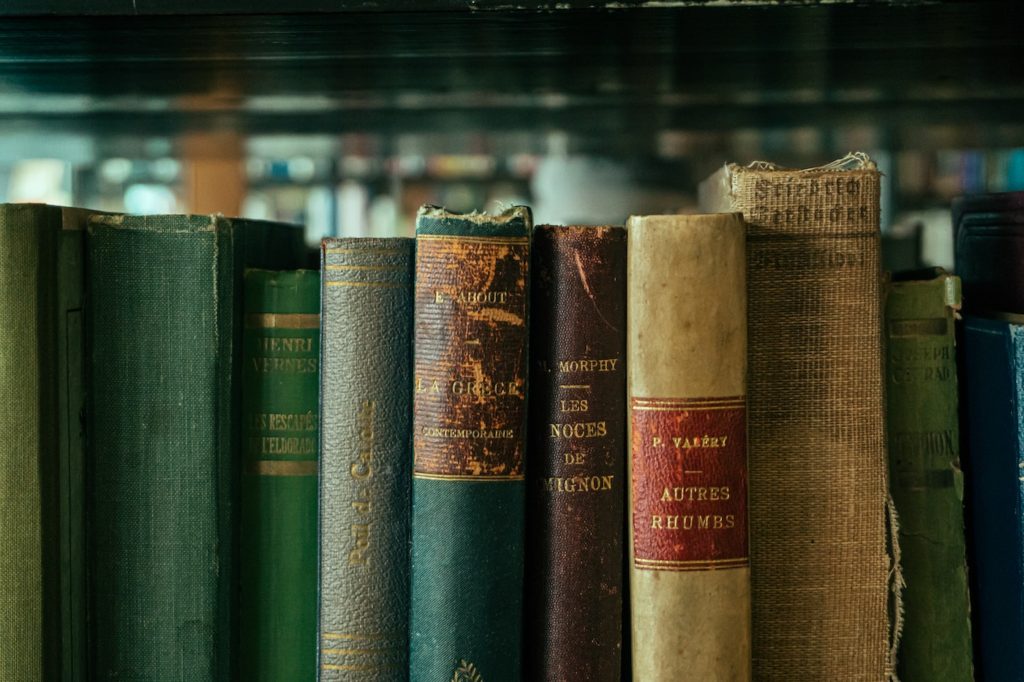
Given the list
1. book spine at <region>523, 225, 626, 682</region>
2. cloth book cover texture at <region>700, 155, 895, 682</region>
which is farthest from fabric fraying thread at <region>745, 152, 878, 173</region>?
book spine at <region>523, 225, 626, 682</region>

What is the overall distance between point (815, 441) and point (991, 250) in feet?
0.72

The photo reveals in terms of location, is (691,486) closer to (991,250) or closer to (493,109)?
(991,250)

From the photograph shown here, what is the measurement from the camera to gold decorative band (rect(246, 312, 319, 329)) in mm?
606

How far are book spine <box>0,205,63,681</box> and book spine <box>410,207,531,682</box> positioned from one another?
0.23 metres

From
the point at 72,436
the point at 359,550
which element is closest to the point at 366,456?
the point at 359,550

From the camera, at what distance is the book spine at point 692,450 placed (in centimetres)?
53

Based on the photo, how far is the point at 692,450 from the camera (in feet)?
1.75

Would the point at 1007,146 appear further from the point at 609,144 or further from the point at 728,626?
the point at 728,626

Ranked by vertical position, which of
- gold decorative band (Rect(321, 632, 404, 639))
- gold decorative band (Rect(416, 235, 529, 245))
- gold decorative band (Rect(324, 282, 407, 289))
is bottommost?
gold decorative band (Rect(321, 632, 404, 639))

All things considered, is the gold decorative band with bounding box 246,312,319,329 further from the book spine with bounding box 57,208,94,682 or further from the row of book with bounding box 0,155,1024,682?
the book spine with bounding box 57,208,94,682

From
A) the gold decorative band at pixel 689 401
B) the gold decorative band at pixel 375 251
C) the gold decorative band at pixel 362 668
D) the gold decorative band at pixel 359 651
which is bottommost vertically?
the gold decorative band at pixel 362 668

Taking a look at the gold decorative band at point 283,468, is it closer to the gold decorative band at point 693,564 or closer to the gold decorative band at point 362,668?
the gold decorative band at point 362,668

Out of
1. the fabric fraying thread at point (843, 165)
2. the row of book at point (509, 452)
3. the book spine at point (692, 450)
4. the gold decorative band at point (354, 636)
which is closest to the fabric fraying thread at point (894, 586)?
the row of book at point (509, 452)

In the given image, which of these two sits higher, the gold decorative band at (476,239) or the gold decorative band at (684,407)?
the gold decorative band at (476,239)
